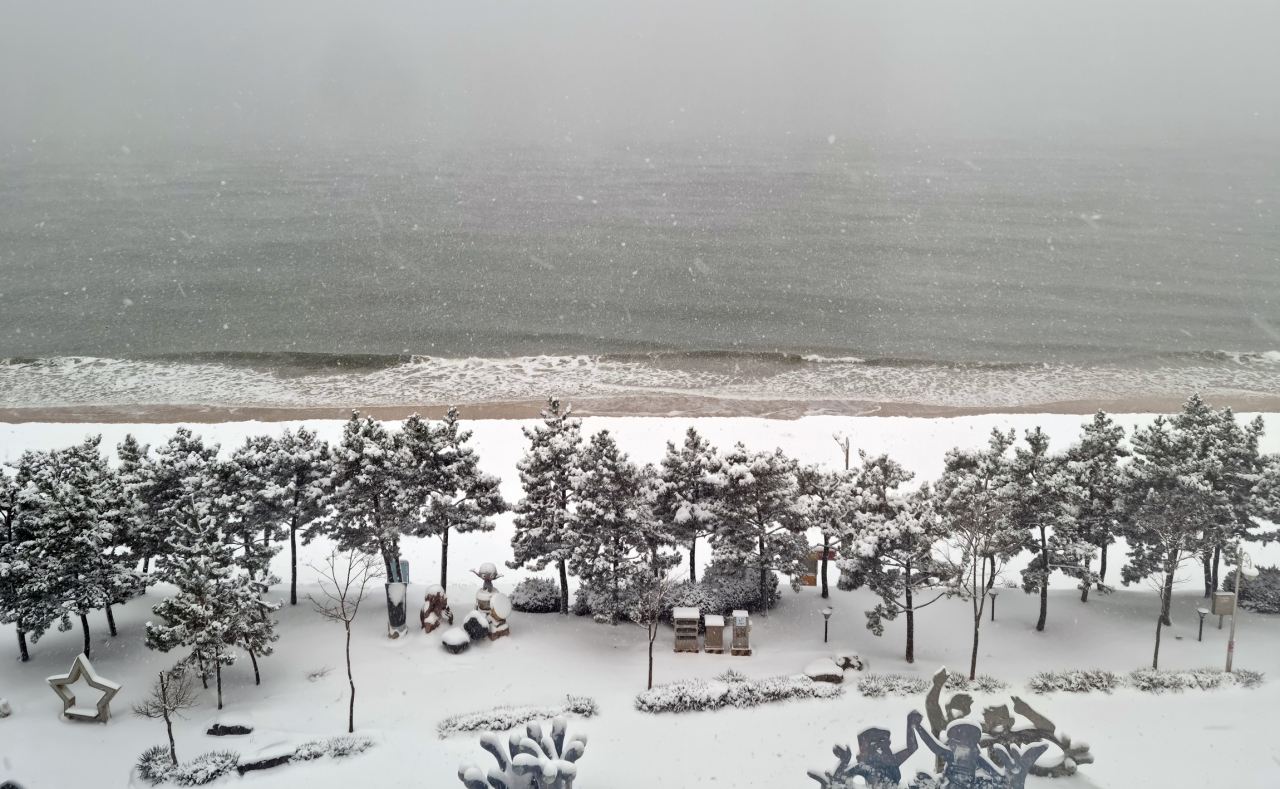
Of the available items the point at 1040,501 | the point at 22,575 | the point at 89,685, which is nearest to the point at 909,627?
the point at 1040,501

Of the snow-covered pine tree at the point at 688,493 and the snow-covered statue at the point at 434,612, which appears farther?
the snow-covered pine tree at the point at 688,493

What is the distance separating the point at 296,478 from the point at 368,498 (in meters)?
2.48

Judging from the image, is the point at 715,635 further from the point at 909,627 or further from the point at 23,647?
the point at 23,647

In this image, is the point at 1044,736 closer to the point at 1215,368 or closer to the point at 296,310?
the point at 1215,368

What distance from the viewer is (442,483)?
25.7m

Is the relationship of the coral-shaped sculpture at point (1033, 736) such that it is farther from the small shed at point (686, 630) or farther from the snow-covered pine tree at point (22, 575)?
the snow-covered pine tree at point (22, 575)

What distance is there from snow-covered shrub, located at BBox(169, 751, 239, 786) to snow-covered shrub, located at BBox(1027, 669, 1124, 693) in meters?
18.1

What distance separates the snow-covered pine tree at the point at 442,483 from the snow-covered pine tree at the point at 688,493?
4935 millimetres

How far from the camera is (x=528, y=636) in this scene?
2467cm

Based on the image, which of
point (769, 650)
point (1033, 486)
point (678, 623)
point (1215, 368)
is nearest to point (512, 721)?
point (678, 623)

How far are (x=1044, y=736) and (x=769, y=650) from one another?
25.4ft

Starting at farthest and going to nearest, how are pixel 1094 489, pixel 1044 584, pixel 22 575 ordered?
pixel 1094 489
pixel 1044 584
pixel 22 575

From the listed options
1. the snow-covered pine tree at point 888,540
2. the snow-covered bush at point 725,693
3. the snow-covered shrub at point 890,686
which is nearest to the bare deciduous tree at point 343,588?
the snow-covered bush at point 725,693

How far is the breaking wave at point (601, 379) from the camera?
49.9 m
